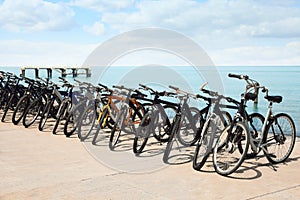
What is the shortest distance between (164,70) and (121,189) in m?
2.97

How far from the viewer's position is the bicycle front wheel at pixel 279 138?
5.66 meters

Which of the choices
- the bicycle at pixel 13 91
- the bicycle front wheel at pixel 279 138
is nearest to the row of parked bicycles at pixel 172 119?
the bicycle front wheel at pixel 279 138

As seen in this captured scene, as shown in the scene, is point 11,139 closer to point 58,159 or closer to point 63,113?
point 63,113

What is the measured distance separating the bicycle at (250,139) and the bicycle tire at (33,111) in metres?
4.22

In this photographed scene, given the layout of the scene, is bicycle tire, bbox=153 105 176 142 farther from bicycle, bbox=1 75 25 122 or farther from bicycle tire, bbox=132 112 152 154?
bicycle, bbox=1 75 25 122

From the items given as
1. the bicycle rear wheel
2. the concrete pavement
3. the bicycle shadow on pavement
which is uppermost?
the bicycle rear wheel

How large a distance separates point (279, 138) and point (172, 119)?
6.34ft

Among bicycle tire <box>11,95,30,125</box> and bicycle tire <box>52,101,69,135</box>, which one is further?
bicycle tire <box>11,95,30,125</box>

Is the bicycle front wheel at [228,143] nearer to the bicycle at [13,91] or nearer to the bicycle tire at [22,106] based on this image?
the bicycle tire at [22,106]

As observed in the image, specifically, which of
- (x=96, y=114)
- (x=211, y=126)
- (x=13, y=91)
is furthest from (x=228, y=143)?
(x=13, y=91)

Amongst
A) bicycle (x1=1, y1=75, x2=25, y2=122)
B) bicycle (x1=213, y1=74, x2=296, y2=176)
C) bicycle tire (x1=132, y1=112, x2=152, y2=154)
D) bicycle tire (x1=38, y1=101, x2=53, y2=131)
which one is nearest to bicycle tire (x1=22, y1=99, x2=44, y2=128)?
bicycle tire (x1=38, y1=101, x2=53, y2=131)

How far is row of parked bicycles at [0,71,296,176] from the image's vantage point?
541 centimetres

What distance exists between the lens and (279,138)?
5.73 metres

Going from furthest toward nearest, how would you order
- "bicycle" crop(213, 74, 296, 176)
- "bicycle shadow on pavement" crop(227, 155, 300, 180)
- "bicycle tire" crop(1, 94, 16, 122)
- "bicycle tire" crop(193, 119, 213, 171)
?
"bicycle tire" crop(1, 94, 16, 122), "bicycle tire" crop(193, 119, 213, 171), "bicycle" crop(213, 74, 296, 176), "bicycle shadow on pavement" crop(227, 155, 300, 180)
